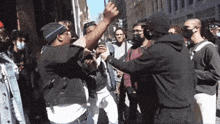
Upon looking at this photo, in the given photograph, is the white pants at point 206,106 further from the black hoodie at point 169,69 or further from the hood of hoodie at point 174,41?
the hood of hoodie at point 174,41

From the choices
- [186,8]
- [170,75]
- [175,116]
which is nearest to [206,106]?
[175,116]

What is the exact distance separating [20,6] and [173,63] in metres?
4.21

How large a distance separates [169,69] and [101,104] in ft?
6.44

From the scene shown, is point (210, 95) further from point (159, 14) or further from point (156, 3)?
point (156, 3)

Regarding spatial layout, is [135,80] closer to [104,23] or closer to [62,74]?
[62,74]

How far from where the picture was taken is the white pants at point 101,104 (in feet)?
12.6

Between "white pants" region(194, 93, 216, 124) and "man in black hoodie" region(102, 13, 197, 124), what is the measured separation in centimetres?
68

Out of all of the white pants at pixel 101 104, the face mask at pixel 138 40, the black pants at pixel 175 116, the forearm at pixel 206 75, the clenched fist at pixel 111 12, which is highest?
the clenched fist at pixel 111 12

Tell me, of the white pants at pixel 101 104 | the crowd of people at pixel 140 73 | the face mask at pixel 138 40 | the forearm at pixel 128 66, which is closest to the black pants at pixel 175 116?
the crowd of people at pixel 140 73

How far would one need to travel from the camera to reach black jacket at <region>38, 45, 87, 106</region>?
7.64 feet

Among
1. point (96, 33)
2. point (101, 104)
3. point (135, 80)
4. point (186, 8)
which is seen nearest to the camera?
point (96, 33)

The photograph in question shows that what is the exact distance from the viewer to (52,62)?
7.72 ft

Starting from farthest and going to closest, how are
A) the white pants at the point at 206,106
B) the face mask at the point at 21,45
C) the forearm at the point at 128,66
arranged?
1. the face mask at the point at 21,45
2. the white pants at the point at 206,106
3. the forearm at the point at 128,66

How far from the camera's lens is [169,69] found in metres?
2.32
